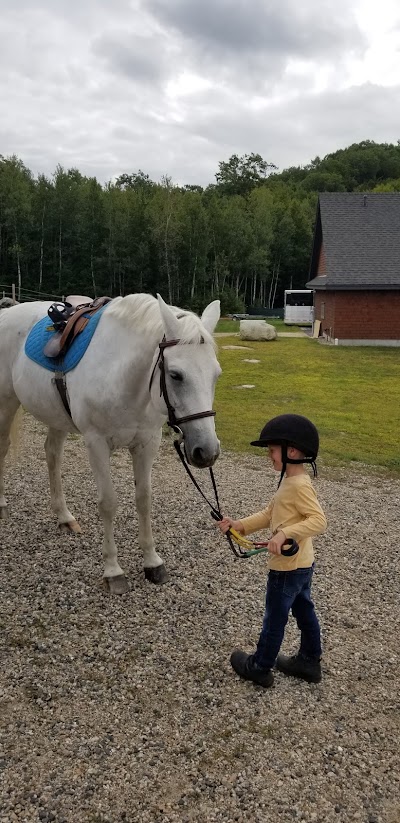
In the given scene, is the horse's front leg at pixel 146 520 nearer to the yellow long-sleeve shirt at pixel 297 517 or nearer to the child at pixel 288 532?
the child at pixel 288 532

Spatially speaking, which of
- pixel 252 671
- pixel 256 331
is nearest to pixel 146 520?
pixel 252 671

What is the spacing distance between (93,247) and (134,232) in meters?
3.29

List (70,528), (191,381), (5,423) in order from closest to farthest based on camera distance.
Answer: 1. (191,381)
2. (70,528)
3. (5,423)

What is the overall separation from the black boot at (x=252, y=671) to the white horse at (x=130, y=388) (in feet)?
4.03

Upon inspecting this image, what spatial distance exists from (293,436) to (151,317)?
55.3 inches

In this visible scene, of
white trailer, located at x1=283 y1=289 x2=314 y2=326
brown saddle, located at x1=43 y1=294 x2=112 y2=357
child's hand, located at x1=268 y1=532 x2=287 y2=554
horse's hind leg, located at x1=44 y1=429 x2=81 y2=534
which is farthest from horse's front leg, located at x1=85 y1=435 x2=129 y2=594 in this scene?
white trailer, located at x1=283 y1=289 x2=314 y2=326

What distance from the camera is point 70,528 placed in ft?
17.1

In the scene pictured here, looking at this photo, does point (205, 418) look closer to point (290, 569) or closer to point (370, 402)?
point (290, 569)

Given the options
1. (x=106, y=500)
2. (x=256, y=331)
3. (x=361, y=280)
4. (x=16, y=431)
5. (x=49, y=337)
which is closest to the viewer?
(x=106, y=500)

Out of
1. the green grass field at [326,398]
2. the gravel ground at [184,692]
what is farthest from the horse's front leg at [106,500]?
the green grass field at [326,398]

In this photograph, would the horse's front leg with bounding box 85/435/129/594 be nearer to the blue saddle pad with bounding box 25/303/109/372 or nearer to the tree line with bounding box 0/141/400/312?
the blue saddle pad with bounding box 25/303/109/372

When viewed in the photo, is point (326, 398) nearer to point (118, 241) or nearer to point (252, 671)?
point (252, 671)

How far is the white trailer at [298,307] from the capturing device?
3384cm

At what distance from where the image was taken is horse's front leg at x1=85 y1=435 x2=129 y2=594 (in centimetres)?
403
